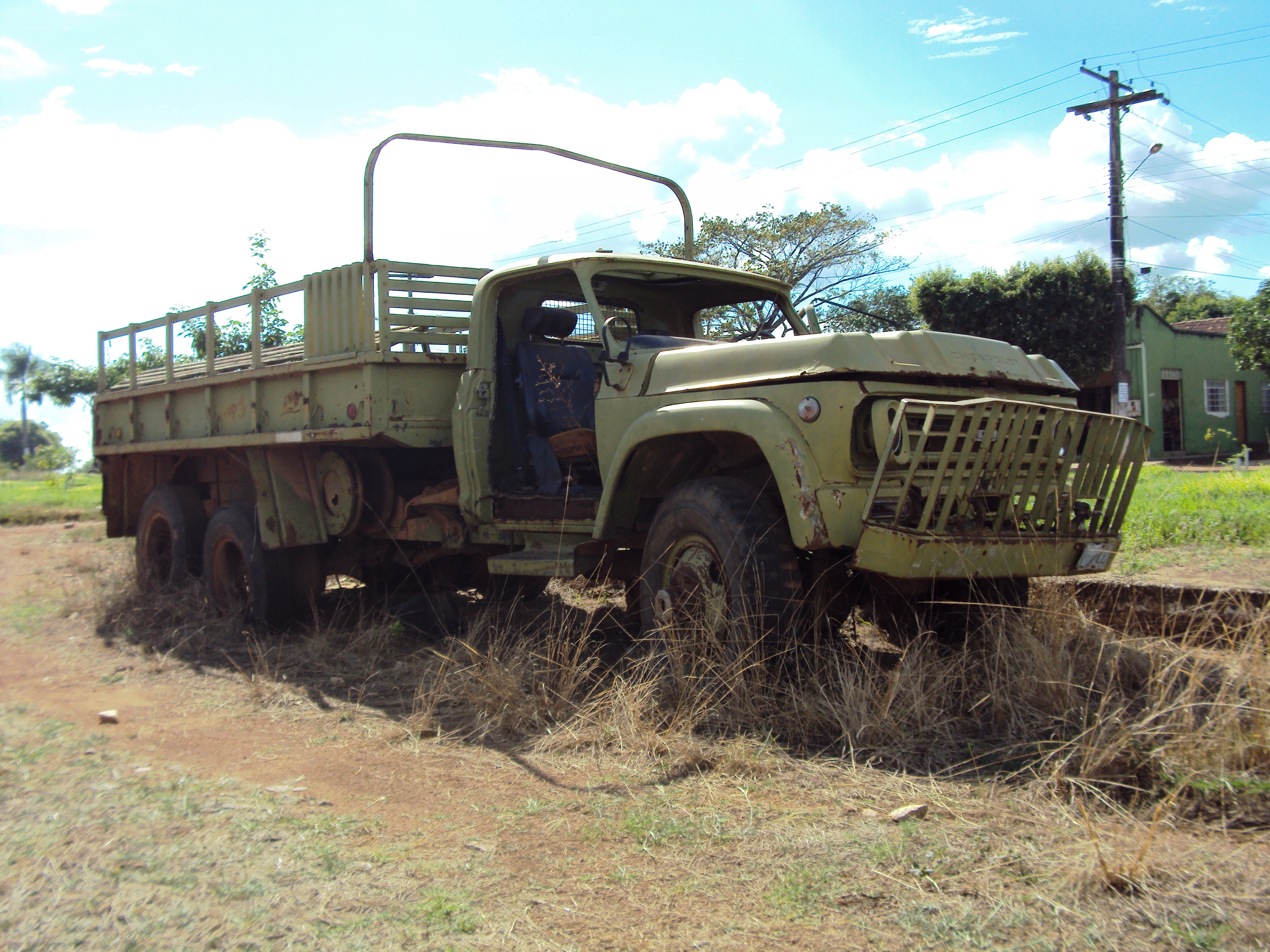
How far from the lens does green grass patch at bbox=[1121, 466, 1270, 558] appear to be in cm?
775

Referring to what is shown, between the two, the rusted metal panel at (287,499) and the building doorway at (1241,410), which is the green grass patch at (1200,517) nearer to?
the rusted metal panel at (287,499)

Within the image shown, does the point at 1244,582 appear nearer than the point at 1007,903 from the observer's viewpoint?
No

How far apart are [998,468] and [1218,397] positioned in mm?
27684

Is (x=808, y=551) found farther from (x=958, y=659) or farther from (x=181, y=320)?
(x=181, y=320)

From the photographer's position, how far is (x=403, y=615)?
Result: 6738mm

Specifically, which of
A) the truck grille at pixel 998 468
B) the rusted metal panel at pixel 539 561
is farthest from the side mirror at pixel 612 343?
the truck grille at pixel 998 468

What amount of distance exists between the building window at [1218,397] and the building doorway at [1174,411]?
130cm

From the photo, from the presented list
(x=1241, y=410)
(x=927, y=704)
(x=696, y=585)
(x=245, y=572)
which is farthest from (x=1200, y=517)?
(x=1241, y=410)

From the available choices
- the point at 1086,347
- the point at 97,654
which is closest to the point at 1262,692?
the point at 97,654

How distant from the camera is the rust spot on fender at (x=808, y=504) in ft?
13.2

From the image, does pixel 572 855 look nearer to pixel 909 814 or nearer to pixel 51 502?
pixel 909 814

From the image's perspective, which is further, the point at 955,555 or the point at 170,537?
the point at 170,537

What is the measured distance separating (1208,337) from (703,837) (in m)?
28.9

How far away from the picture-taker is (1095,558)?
439cm
